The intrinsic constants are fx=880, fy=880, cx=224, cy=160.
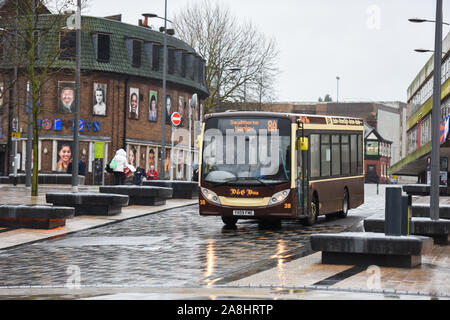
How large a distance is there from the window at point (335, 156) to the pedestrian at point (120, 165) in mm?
9252

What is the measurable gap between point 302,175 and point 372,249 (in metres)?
7.94

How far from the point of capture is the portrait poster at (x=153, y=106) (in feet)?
199

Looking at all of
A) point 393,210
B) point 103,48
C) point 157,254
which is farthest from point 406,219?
point 103,48

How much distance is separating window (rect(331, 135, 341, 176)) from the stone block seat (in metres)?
9.80

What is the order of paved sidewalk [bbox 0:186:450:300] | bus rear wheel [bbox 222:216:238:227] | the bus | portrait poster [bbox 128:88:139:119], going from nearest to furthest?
paved sidewalk [bbox 0:186:450:300], the bus, bus rear wheel [bbox 222:216:238:227], portrait poster [bbox 128:88:139:119]

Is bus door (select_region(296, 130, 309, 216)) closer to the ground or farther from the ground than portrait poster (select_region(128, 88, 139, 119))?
closer to the ground

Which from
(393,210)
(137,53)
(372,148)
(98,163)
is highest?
(137,53)

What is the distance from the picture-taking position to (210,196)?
2047cm

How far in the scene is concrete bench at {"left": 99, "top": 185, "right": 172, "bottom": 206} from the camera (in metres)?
28.0

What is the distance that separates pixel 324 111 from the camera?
13212 centimetres

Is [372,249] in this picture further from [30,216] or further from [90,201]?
[90,201]

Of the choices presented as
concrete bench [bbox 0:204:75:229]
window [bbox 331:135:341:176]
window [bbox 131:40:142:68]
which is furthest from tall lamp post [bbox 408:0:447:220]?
→ window [bbox 131:40:142:68]

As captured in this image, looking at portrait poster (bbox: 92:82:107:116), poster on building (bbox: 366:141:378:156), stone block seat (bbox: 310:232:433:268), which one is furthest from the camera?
poster on building (bbox: 366:141:378:156)

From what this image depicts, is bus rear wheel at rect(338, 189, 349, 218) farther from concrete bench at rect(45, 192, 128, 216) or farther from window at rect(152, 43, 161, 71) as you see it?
window at rect(152, 43, 161, 71)
